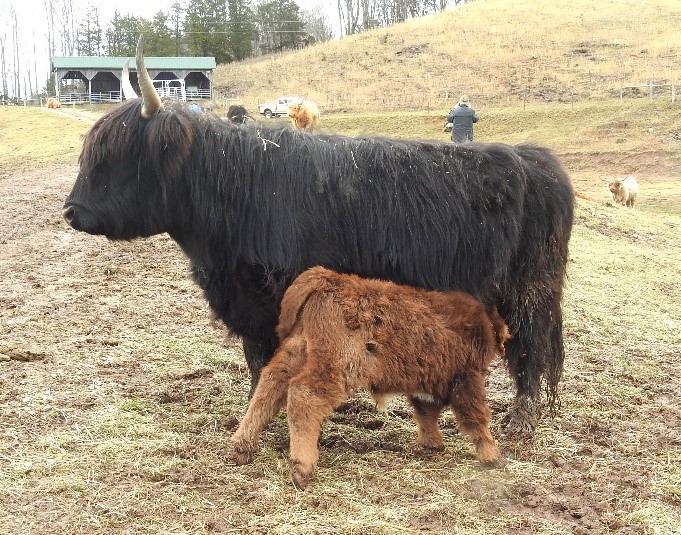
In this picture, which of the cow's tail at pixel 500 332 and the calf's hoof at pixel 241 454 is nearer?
the calf's hoof at pixel 241 454

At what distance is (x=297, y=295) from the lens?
388 centimetres

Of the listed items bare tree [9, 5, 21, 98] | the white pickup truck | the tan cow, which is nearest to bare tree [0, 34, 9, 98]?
bare tree [9, 5, 21, 98]

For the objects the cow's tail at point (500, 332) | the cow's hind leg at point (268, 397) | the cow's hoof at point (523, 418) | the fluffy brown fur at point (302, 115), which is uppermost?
the fluffy brown fur at point (302, 115)

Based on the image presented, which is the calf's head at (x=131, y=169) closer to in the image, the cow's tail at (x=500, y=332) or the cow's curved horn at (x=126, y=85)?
the cow's curved horn at (x=126, y=85)

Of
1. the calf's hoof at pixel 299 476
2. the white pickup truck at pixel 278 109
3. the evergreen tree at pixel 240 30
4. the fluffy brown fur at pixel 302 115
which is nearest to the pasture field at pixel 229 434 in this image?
the calf's hoof at pixel 299 476

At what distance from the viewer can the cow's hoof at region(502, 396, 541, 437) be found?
15.2ft

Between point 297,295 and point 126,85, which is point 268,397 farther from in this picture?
point 126,85

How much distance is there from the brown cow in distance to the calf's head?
3.62 feet

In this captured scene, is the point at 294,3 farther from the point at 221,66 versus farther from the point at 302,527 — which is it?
the point at 302,527

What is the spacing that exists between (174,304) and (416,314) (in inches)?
158

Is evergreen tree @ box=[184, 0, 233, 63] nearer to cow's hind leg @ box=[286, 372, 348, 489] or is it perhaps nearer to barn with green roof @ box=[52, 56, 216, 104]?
barn with green roof @ box=[52, 56, 216, 104]

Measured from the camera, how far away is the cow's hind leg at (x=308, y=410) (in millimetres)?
3674

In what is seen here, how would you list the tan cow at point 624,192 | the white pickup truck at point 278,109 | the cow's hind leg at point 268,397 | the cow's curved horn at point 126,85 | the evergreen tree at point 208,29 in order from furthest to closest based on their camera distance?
the evergreen tree at point 208,29 < the white pickup truck at point 278,109 < the tan cow at point 624,192 < the cow's curved horn at point 126,85 < the cow's hind leg at point 268,397

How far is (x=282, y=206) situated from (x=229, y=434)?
1426 millimetres
